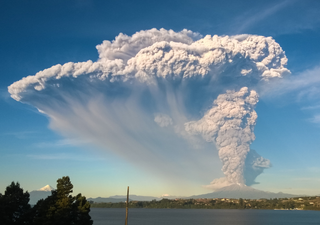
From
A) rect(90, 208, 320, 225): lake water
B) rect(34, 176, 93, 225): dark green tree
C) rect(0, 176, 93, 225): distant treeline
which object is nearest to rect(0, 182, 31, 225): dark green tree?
rect(0, 176, 93, 225): distant treeline

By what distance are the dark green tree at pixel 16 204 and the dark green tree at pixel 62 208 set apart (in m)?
1.10

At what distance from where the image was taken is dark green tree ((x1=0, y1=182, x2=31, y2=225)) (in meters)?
31.7

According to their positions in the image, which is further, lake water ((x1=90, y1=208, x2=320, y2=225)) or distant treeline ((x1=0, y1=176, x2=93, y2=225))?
lake water ((x1=90, y1=208, x2=320, y2=225))

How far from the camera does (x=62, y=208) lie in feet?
109

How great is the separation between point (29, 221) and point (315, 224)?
87.5 m

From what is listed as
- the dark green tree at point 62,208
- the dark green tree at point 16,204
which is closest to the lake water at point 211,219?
the dark green tree at point 62,208

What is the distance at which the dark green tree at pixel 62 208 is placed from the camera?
107ft

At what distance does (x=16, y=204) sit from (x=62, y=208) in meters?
4.88

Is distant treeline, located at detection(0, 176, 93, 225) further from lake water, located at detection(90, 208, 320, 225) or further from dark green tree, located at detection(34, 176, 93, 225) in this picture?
lake water, located at detection(90, 208, 320, 225)

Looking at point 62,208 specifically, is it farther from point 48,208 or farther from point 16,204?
point 16,204

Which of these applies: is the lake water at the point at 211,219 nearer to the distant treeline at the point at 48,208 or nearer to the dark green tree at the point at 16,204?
the distant treeline at the point at 48,208

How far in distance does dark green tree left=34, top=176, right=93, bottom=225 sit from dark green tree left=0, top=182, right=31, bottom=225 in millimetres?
1101

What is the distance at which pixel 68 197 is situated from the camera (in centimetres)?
3456

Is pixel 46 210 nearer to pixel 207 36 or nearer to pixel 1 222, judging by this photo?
pixel 1 222
